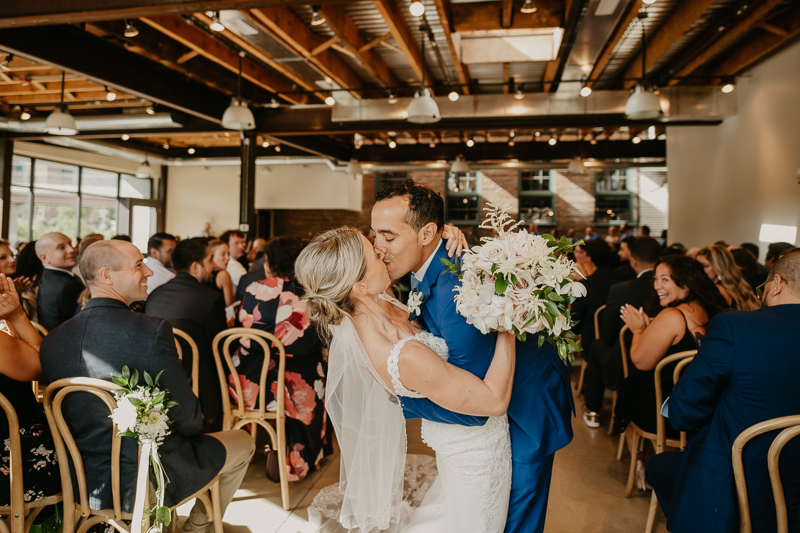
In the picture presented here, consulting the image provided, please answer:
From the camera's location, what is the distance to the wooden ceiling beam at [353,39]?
4953 millimetres

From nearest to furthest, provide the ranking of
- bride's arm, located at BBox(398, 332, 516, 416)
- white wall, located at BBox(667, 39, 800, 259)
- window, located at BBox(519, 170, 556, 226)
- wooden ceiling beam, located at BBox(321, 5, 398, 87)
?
bride's arm, located at BBox(398, 332, 516, 416)
wooden ceiling beam, located at BBox(321, 5, 398, 87)
white wall, located at BBox(667, 39, 800, 259)
window, located at BBox(519, 170, 556, 226)

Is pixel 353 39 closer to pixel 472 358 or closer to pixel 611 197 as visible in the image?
pixel 472 358

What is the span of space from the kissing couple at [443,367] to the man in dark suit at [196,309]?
166 cm

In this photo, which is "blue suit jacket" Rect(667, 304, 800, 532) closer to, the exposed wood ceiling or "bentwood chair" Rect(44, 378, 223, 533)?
"bentwood chair" Rect(44, 378, 223, 533)

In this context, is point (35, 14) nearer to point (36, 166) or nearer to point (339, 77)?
point (339, 77)

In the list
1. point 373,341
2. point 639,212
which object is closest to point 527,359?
point 373,341

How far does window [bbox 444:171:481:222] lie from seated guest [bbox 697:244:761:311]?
457 inches

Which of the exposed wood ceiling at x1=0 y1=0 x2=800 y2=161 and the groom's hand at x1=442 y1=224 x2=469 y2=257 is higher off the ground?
the exposed wood ceiling at x1=0 y1=0 x2=800 y2=161

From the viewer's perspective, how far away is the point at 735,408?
1.79 m

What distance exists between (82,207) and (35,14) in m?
9.76

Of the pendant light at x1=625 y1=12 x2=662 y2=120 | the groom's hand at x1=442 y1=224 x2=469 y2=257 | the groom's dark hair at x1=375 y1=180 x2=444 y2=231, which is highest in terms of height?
the pendant light at x1=625 y1=12 x2=662 y2=120

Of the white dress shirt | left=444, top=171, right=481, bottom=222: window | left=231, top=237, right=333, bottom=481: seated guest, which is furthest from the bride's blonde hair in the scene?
left=444, top=171, right=481, bottom=222: window

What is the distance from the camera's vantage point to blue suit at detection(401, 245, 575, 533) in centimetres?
164

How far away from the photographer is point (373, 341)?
1594 millimetres
